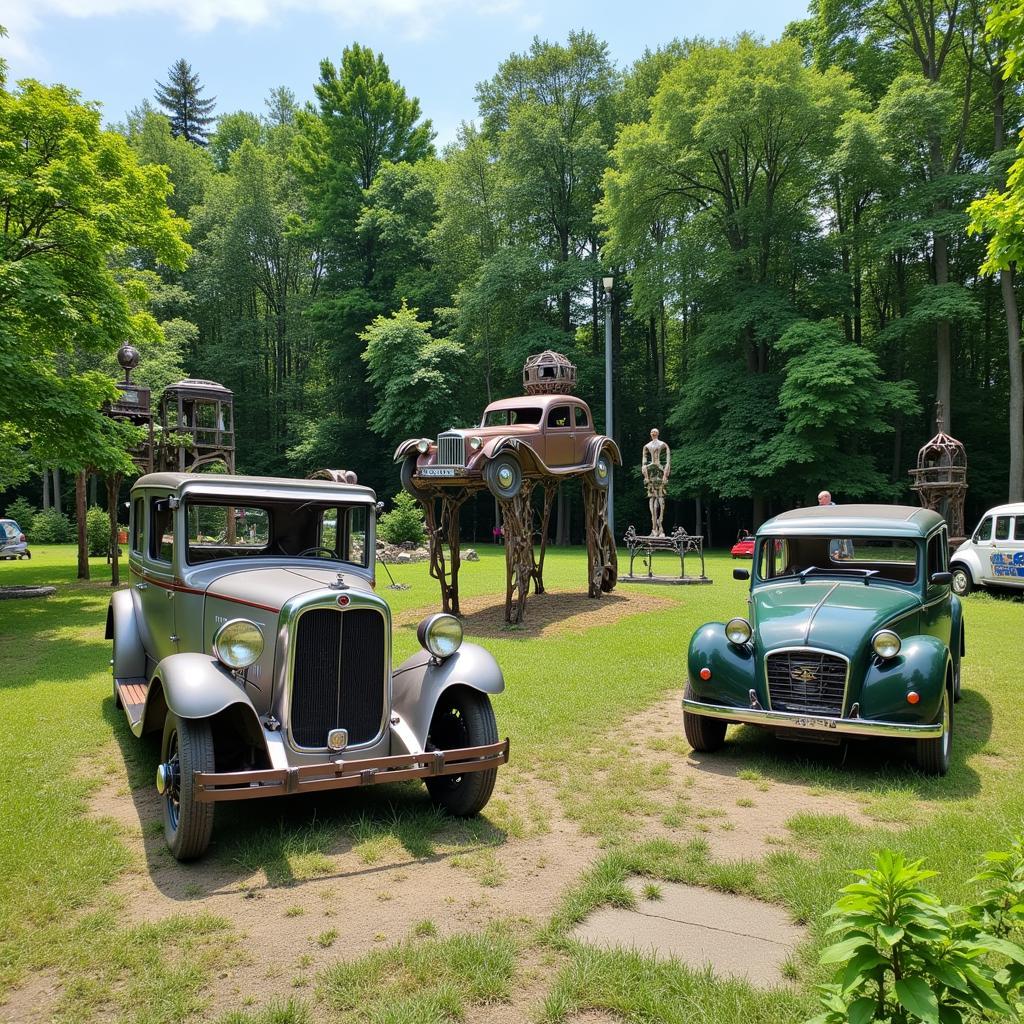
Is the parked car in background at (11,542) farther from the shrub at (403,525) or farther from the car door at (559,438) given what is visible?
the car door at (559,438)

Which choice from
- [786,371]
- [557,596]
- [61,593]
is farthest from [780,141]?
[61,593]

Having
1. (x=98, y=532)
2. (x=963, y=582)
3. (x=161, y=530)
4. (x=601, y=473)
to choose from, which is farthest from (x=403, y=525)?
(x=161, y=530)

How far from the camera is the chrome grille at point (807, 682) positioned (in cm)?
575

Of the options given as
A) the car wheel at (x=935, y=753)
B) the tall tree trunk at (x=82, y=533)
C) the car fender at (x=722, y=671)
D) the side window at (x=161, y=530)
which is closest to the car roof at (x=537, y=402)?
the side window at (x=161, y=530)

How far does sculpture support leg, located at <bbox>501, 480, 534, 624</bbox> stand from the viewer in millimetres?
12938

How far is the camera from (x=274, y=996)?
3.16 metres

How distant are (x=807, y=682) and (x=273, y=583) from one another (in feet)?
13.7

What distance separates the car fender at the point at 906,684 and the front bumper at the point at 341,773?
9.36 ft

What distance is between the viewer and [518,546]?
1319 cm

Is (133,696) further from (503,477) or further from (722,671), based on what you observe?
(503,477)

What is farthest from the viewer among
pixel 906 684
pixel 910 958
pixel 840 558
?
pixel 840 558

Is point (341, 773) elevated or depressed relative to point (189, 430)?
depressed

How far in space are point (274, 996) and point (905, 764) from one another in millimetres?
5126

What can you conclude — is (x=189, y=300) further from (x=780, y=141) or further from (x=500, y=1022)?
(x=500, y=1022)
